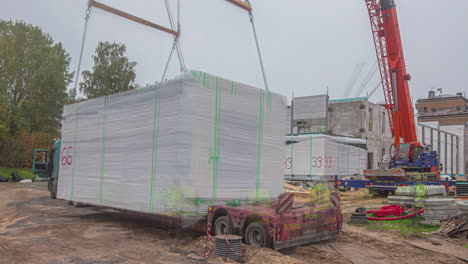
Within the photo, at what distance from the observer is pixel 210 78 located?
26.4ft

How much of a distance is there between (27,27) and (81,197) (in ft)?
110

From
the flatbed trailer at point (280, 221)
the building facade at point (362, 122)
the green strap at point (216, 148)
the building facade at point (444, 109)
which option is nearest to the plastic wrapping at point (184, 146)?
A: the green strap at point (216, 148)

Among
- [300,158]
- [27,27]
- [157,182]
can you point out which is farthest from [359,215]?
[27,27]

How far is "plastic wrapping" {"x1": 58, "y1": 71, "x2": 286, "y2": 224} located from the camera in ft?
25.2

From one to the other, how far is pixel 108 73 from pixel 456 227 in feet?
114

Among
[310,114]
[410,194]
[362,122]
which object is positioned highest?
[310,114]

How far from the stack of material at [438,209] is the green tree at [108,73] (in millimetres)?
32954

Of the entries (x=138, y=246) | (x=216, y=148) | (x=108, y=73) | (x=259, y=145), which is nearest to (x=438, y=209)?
(x=259, y=145)

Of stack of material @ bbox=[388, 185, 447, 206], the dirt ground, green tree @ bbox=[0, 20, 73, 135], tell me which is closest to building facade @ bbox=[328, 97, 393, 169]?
stack of material @ bbox=[388, 185, 447, 206]

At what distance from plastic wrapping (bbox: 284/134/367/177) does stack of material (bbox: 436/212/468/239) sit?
12.5 m

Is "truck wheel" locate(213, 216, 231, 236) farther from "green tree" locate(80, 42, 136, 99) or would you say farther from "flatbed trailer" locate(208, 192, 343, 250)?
"green tree" locate(80, 42, 136, 99)

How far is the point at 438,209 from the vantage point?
405 inches

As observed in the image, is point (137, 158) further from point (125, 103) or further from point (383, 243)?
point (383, 243)

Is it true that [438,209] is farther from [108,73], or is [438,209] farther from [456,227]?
[108,73]
